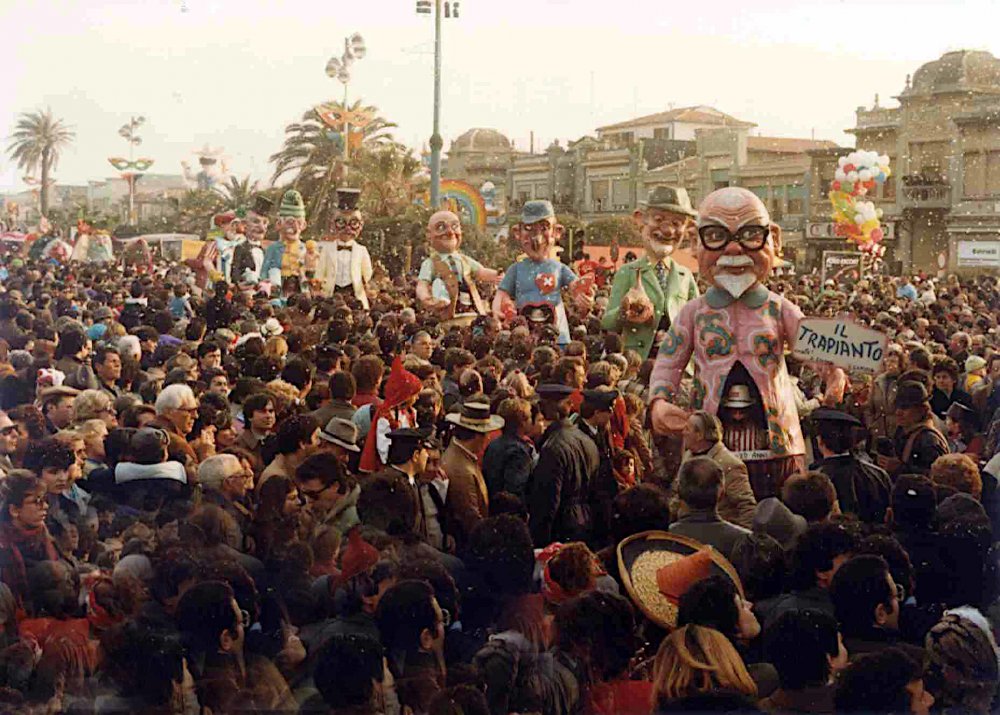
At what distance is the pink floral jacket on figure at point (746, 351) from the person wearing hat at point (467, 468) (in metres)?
1.38

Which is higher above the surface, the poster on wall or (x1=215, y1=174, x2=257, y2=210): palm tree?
(x1=215, y1=174, x2=257, y2=210): palm tree

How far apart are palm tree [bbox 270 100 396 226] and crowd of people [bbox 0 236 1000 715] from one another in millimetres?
23212

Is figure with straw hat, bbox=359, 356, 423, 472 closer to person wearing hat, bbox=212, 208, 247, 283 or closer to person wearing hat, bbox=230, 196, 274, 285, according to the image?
person wearing hat, bbox=230, 196, 274, 285

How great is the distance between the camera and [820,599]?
4309 mm

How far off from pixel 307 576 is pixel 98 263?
25.3m

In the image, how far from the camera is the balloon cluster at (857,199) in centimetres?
2258

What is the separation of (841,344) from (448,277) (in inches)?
256

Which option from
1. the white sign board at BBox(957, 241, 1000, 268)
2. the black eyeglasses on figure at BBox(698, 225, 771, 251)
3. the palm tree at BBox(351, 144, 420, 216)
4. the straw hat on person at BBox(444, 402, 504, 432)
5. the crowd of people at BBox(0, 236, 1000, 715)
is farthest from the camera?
the palm tree at BBox(351, 144, 420, 216)

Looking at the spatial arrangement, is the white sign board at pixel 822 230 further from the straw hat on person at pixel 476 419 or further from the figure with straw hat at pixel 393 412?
the straw hat on person at pixel 476 419

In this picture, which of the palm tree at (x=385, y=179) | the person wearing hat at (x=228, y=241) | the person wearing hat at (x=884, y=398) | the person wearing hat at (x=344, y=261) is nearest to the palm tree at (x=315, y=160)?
the palm tree at (x=385, y=179)

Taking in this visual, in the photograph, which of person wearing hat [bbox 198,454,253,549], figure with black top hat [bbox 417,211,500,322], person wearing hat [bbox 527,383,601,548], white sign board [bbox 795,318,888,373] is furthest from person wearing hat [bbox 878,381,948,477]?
figure with black top hat [bbox 417,211,500,322]

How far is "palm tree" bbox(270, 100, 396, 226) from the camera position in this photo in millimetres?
29703

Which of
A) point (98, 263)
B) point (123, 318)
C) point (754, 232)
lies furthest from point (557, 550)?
point (98, 263)

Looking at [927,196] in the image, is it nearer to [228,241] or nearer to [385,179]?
[385,179]
